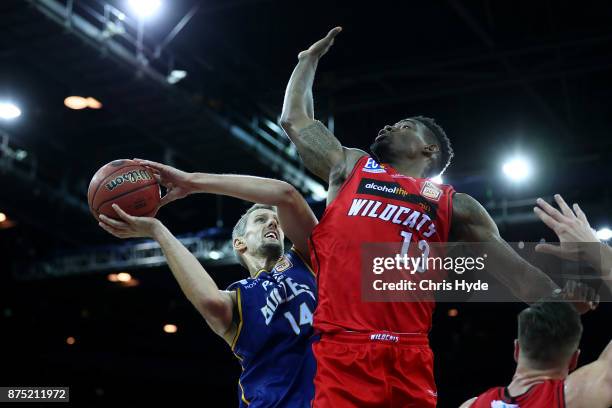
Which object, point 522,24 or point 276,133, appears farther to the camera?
point 276,133

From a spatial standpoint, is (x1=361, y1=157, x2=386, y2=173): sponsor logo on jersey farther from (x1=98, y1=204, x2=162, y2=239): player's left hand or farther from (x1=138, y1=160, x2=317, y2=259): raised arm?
(x1=98, y1=204, x2=162, y2=239): player's left hand

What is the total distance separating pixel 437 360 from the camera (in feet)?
61.1

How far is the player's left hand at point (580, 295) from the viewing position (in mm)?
3264

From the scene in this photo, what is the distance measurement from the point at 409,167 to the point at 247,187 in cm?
77

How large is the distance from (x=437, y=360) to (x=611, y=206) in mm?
6963

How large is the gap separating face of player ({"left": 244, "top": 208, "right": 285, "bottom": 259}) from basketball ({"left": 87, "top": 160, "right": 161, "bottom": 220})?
1.25 m

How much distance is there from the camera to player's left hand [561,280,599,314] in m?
3.26

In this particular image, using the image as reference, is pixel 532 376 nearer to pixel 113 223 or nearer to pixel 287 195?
pixel 287 195

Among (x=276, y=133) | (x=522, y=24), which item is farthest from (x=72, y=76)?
(x=522, y=24)

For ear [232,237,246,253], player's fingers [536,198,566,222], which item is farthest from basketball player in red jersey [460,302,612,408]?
ear [232,237,246,253]

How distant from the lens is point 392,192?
138 inches

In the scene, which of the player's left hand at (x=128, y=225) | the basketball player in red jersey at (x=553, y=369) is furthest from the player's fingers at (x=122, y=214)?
the basketball player in red jersey at (x=553, y=369)

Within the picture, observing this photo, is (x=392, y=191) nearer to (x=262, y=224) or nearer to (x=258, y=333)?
(x=258, y=333)

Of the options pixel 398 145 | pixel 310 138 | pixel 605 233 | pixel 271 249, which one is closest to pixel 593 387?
pixel 398 145
